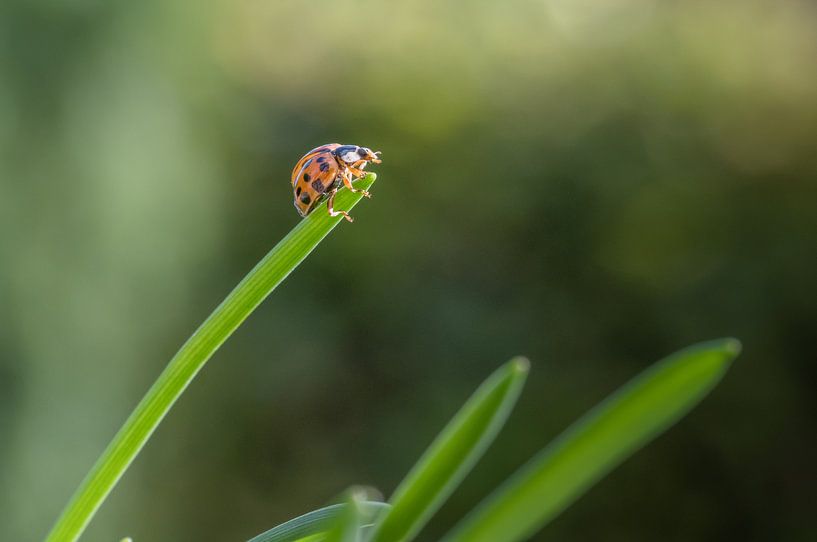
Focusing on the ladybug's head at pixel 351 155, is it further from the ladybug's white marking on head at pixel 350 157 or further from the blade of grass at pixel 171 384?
the blade of grass at pixel 171 384

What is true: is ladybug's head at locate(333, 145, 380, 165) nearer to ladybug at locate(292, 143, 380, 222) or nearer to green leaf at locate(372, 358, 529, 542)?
ladybug at locate(292, 143, 380, 222)

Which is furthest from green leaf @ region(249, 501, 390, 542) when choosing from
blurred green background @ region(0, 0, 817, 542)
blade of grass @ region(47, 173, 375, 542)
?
blurred green background @ region(0, 0, 817, 542)

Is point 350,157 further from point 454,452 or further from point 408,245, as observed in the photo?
point 408,245

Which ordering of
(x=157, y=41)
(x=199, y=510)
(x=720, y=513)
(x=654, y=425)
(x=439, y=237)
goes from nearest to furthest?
(x=654, y=425) < (x=720, y=513) < (x=157, y=41) < (x=439, y=237) < (x=199, y=510)

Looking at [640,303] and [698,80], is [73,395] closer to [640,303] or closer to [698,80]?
[640,303]

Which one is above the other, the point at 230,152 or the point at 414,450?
the point at 230,152

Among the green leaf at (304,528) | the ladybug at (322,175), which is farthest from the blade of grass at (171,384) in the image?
the ladybug at (322,175)

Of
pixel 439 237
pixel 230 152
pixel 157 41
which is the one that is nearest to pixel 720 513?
pixel 439 237

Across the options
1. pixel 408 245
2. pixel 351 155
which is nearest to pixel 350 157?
pixel 351 155
